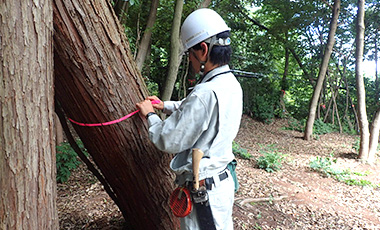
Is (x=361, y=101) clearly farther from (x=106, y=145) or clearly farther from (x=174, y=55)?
(x=106, y=145)

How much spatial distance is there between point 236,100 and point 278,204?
2771 millimetres

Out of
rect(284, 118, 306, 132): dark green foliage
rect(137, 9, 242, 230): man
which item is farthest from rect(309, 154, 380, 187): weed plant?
rect(284, 118, 306, 132): dark green foliage

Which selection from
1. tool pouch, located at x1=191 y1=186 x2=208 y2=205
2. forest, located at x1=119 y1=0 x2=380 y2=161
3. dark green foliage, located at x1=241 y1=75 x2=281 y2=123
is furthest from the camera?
dark green foliage, located at x1=241 y1=75 x2=281 y2=123

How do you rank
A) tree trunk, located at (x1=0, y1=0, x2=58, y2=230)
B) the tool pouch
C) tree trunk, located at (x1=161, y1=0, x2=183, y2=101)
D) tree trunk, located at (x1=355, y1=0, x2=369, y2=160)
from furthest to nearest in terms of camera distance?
tree trunk, located at (x1=355, y1=0, x2=369, y2=160) → tree trunk, located at (x1=161, y1=0, x2=183, y2=101) → the tool pouch → tree trunk, located at (x1=0, y1=0, x2=58, y2=230)

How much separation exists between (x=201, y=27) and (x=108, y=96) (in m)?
0.73

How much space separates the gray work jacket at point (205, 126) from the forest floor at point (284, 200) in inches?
61.2

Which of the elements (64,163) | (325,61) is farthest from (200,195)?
(325,61)

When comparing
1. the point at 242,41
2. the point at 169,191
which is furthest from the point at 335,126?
the point at 169,191

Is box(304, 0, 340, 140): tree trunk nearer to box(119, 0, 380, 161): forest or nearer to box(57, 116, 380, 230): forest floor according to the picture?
box(119, 0, 380, 161): forest

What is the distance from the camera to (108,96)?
1.71 meters

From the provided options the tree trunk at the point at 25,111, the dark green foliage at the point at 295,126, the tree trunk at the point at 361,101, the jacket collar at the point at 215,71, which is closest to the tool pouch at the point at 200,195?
the jacket collar at the point at 215,71

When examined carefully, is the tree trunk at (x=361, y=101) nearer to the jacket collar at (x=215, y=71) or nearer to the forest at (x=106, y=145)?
the forest at (x=106, y=145)

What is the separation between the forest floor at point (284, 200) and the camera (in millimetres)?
3195

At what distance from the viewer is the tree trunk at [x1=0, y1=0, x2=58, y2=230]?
3.97 ft
